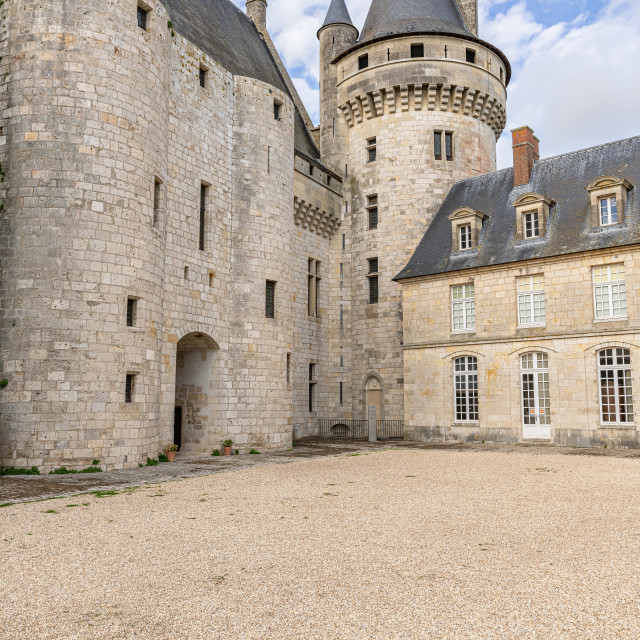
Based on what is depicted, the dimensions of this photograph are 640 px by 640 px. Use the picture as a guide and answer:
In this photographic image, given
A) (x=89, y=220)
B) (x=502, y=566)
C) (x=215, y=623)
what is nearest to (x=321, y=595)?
(x=215, y=623)

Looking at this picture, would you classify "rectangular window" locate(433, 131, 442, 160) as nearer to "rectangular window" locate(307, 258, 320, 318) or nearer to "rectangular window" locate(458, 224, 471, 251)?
"rectangular window" locate(458, 224, 471, 251)

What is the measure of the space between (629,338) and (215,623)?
14759 mm

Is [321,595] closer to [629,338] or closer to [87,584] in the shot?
[87,584]

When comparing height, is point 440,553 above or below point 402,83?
below

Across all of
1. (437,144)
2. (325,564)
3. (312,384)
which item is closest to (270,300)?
(312,384)

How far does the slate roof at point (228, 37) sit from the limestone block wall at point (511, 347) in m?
8.13

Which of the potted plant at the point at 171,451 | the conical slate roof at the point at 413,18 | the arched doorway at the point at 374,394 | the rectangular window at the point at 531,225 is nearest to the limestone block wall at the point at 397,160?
the arched doorway at the point at 374,394

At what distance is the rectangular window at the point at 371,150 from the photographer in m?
23.1

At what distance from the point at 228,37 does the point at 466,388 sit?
1274cm

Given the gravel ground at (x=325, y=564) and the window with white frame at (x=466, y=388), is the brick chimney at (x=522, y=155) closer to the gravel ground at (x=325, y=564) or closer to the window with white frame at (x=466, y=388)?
the window with white frame at (x=466, y=388)

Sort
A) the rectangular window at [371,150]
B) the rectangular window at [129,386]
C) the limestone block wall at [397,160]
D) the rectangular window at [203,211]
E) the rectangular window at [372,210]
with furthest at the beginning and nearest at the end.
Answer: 1. the rectangular window at [371,150]
2. the rectangular window at [372,210]
3. the limestone block wall at [397,160]
4. the rectangular window at [203,211]
5. the rectangular window at [129,386]

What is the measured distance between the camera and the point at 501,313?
18.0 metres

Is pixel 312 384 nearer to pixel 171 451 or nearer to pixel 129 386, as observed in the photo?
pixel 171 451

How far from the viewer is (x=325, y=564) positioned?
495cm
